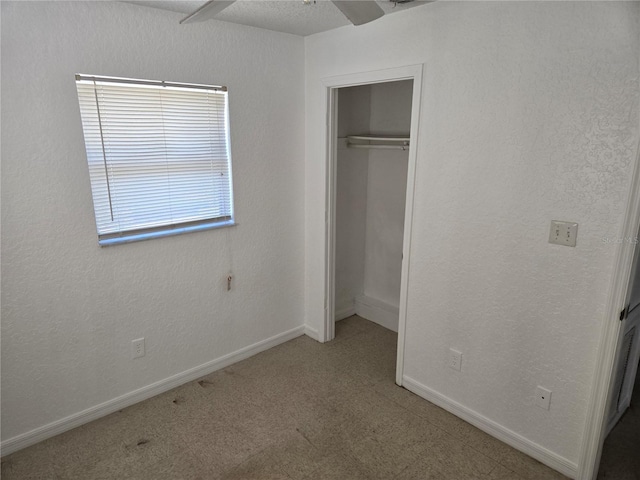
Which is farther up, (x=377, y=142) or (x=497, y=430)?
(x=377, y=142)

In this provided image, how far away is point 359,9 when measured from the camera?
1498 millimetres

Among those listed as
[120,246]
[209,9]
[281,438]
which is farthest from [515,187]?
[120,246]

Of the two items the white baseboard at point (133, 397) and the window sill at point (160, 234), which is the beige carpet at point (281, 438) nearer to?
the white baseboard at point (133, 397)

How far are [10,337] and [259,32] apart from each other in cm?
233

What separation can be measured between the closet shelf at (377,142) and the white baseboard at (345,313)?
1.51 meters

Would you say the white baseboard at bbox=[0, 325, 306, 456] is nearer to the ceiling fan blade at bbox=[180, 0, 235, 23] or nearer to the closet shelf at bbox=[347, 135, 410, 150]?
the closet shelf at bbox=[347, 135, 410, 150]

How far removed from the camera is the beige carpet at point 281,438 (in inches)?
85.0

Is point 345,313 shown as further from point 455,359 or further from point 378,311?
point 455,359

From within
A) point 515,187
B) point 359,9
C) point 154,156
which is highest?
point 359,9

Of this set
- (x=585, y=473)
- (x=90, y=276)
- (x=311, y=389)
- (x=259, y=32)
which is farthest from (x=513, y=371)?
(x=259, y=32)

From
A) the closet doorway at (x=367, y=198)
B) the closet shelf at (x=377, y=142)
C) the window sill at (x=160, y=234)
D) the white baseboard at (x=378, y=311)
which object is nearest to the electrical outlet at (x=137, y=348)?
the window sill at (x=160, y=234)

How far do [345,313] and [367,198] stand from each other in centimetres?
110

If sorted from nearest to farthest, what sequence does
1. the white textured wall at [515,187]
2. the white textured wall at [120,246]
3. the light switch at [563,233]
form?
the white textured wall at [515,187] < the light switch at [563,233] < the white textured wall at [120,246]

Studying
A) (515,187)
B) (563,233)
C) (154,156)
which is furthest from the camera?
(154,156)
